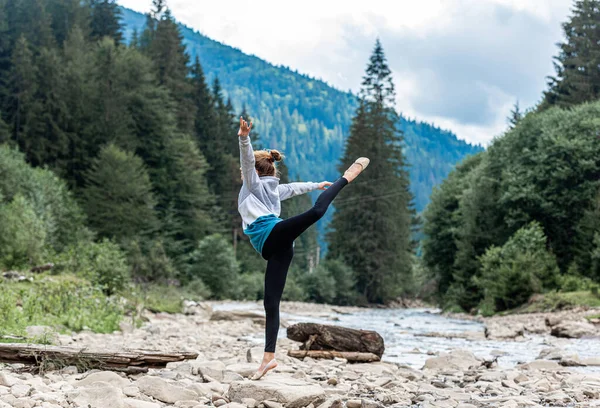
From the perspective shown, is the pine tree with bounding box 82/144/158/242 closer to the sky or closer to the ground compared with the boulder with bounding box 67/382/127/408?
closer to the sky

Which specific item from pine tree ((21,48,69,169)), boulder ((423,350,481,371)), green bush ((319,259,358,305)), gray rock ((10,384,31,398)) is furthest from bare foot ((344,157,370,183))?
green bush ((319,259,358,305))

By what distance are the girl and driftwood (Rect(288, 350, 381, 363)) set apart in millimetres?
3031

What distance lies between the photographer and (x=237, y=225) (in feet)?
213

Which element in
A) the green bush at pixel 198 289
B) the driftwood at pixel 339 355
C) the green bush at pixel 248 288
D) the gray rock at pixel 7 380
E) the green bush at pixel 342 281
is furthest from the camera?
the green bush at pixel 342 281

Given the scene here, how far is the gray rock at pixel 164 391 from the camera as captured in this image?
17.9 feet

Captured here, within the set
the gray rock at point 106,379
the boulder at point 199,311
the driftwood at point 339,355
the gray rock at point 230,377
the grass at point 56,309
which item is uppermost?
the gray rock at point 106,379

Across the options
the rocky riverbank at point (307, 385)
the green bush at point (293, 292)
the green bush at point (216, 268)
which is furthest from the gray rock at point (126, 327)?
the green bush at point (293, 292)

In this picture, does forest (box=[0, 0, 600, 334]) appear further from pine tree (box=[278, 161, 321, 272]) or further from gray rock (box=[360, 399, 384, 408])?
gray rock (box=[360, 399, 384, 408])

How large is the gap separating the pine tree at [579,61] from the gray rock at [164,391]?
142ft

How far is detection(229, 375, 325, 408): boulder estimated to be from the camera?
549 centimetres

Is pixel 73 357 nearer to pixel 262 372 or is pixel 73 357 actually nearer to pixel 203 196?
pixel 262 372

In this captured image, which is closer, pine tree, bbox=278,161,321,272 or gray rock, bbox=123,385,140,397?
gray rock, bbox=123,385,140,397

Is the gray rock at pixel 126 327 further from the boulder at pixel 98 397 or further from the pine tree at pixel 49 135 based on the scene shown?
the pine tree at pixel 49 135

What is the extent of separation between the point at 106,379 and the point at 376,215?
1898 inches
